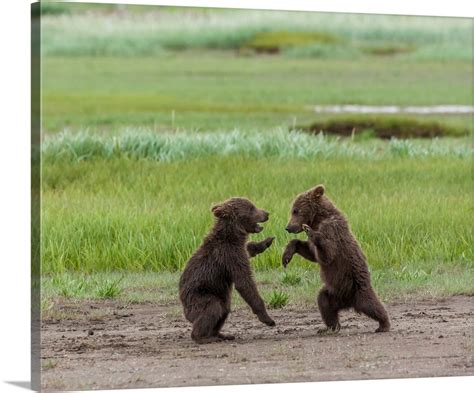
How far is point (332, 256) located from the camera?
8148 millimetres

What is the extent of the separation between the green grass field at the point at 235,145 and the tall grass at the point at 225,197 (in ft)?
0.04

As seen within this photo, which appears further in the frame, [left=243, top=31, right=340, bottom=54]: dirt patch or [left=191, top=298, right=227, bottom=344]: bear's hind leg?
[left=243, top=31, right=340, bottom=54]: dirt patch

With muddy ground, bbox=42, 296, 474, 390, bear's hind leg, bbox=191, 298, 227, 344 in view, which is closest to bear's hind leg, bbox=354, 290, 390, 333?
muddy ground, bbox=42, 296, 474, 390

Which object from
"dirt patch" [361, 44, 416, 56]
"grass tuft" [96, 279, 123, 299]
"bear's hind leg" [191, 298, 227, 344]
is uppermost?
"dirt patch" [361, 44, 416, 56]

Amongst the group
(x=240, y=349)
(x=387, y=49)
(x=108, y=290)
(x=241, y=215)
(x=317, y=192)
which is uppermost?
(x=387, y=49)

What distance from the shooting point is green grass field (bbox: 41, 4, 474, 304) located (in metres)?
8.52

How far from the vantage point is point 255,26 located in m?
9.21

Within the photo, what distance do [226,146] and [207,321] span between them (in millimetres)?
1895

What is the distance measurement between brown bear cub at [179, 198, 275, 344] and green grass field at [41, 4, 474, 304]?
52 centimetres

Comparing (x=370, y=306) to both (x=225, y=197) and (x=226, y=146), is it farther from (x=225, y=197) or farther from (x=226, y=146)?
(x=226, y=146)

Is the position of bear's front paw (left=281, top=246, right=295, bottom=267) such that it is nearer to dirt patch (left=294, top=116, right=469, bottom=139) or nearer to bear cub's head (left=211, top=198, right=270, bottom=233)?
bear cub's head (left=211, top=198, right=270, bottom=233)

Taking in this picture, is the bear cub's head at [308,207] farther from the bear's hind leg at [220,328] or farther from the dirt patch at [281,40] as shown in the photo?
the dirt patch at [281,40]

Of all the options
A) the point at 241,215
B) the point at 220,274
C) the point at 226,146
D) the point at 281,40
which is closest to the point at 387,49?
the point at 281,40
